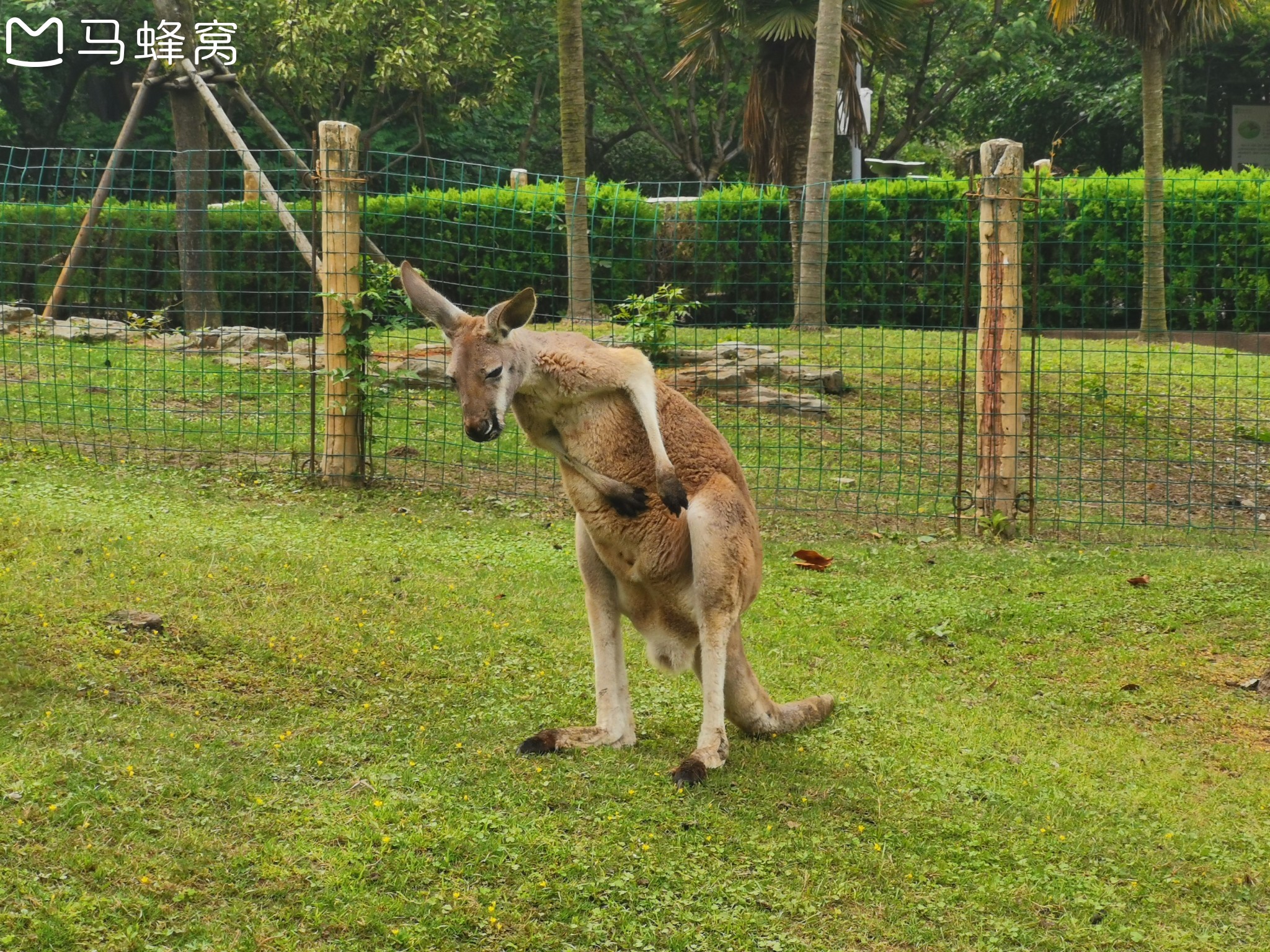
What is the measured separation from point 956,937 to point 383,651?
3.13 m

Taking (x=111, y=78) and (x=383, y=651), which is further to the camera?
(x=111, y=78)

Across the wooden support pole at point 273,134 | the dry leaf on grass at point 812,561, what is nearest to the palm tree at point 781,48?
the wooden support pole at point 273,134

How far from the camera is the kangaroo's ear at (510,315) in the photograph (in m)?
5.21

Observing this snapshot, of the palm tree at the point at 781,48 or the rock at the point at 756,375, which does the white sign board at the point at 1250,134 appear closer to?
the palm tree at the point at 781,48

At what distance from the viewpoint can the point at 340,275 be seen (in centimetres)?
978

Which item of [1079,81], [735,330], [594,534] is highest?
[1079,81]

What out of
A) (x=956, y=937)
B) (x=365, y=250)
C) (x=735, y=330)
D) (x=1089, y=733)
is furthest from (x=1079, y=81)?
(x=956, y=937)

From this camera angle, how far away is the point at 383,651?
20.7 feet

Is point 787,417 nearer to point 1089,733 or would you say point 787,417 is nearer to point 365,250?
point 365,250

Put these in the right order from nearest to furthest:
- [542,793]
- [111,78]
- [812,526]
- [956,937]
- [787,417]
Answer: [956,937], [542,793], [812,526], [787,417], [111,78]

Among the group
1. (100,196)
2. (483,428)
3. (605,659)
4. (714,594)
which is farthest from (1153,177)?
(483,428)

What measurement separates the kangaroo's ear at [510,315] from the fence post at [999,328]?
5178 millimetres

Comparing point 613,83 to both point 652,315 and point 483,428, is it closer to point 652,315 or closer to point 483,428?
point 652,315

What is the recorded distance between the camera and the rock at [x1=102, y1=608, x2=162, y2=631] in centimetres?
602
